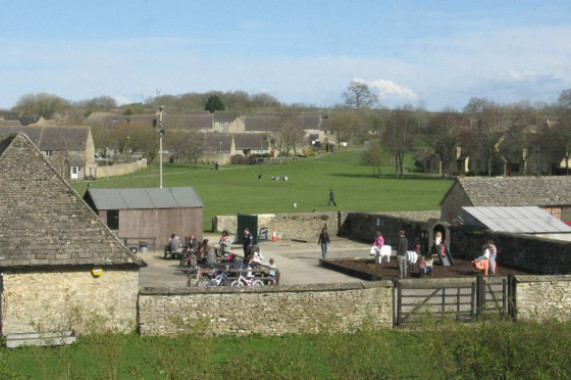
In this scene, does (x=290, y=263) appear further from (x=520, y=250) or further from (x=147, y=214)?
(x=520, y=250)

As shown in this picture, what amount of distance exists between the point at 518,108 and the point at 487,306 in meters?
91.7

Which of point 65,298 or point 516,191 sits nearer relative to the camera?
point 65,298

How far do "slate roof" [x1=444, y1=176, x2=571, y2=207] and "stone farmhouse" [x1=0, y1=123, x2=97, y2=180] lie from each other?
2321 inches

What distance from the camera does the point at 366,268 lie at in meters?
31.3

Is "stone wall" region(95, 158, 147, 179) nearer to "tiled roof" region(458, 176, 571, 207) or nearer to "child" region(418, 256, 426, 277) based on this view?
"tiled roof" region(458, 176, 571, 207)

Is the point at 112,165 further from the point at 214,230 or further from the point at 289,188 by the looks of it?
the point at 214,230

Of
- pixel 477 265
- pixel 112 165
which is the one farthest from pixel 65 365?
pixel 112 165

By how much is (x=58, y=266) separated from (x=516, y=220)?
21.5 m

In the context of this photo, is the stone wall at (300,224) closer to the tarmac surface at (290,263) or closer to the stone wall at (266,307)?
the tarmac surface at (290,263)

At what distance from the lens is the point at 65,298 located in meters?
21.1

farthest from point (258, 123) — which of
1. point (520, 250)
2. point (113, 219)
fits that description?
point (520, 250)

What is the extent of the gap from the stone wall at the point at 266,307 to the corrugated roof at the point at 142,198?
17259 millimetres

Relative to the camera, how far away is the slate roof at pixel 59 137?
98.3 m

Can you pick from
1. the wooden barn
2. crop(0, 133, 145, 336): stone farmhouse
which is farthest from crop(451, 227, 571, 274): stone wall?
crop(0, 133, 145, 336): stone farmhouse
